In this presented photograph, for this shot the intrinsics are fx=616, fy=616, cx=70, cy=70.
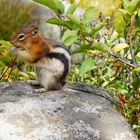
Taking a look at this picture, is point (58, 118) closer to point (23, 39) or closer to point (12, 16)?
point (23, 39)

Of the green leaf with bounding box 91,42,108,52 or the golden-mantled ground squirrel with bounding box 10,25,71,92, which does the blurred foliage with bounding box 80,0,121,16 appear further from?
the green leaf with bounding box 91,42,108,52

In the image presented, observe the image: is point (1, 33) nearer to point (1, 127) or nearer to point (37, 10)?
point (37, 10)

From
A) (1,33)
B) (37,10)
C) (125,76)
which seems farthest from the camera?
(37,10)

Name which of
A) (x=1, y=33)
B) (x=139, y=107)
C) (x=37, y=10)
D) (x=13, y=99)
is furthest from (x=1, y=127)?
(x=37, y=10)

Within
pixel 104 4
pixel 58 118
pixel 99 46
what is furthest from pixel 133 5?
pixel 104 4

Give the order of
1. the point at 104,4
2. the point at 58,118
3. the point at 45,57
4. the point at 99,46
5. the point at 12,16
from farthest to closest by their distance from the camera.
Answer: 1. the point at 104,4
2. the point at 12,16
3. the point at 45,57
4. the point at 58,118
5. the point at 99,46

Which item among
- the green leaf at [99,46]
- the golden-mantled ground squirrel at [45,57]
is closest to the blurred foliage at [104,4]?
the golden-mantled ground squirrel at [45,57]

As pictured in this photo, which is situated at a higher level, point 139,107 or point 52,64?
point 52,64
